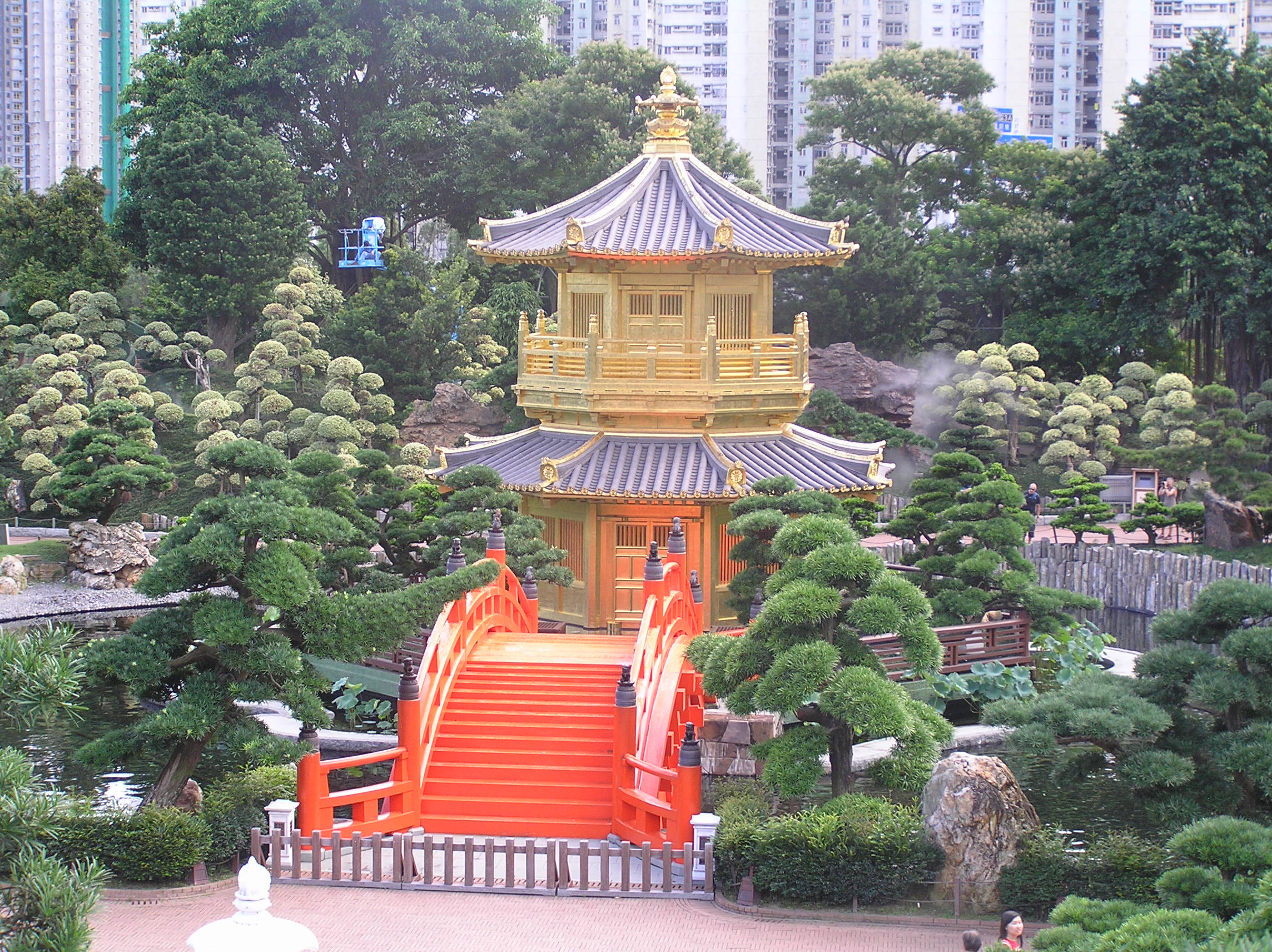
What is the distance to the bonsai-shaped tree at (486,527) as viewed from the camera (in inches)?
976

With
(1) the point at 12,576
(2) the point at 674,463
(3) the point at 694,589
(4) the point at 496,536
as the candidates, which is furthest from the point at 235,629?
(1) the point at 12,576

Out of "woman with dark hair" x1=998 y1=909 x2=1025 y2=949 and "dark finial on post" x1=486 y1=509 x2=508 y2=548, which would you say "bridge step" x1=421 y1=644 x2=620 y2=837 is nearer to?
"dark finial on post" x1=486 y1=509 x2=508 y2=548

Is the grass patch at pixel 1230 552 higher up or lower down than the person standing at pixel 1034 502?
lower down

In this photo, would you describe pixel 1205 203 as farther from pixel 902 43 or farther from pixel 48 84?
pixel 48 84

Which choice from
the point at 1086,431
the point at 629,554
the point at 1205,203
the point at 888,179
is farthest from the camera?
the point at 888,179

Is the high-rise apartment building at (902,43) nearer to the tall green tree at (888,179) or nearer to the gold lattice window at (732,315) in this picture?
the tall green tree at (888,179)

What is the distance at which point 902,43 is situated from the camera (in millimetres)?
89625

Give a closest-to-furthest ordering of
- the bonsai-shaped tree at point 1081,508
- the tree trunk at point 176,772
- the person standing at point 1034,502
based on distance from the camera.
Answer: the tree trunk at point 176,772 < the bonsai-shaped tree at point 1081,508 < the person standing at point 1034,502

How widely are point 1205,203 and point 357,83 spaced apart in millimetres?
29936

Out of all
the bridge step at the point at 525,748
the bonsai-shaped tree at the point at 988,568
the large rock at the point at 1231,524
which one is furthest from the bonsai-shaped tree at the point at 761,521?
the large rock at the point at 1231,524

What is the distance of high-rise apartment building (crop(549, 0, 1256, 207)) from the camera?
8481cm

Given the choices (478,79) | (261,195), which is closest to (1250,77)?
(478,79)

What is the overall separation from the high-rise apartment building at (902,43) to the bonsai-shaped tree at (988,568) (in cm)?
5804

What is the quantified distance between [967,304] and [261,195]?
23907 millimetres
